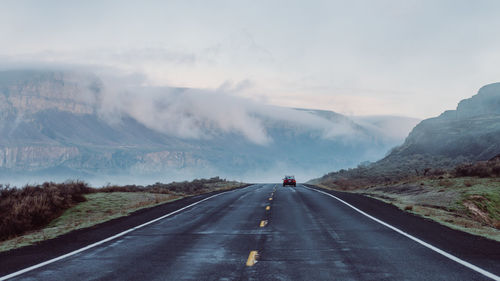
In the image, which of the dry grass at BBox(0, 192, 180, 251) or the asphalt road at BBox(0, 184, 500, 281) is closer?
the asphalt road at BBox(0, 184, 500, 281)

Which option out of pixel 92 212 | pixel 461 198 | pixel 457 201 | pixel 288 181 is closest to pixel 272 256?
pixel 92 212

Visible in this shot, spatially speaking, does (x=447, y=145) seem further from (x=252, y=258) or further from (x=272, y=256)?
(x=252, y=258)

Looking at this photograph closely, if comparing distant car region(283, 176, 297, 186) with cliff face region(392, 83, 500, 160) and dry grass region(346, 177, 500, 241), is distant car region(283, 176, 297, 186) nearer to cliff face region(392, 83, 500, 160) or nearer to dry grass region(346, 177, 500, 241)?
dry grass region(346, 177, 500, 241)

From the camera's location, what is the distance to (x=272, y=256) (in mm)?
9289

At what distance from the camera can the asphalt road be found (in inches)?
304

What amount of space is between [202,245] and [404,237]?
5392 mm

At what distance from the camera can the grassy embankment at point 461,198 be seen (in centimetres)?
1727

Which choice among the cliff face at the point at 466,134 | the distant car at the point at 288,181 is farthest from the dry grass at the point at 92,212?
the cliff face at the point at 466,134

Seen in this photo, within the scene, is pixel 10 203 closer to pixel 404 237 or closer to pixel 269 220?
pixel 269 220

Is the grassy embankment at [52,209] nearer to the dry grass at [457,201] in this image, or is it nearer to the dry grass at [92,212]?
the dry grass at [92,212]

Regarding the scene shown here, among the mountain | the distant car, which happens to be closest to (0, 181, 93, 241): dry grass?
the distant car

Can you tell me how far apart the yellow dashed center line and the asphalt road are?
0.02 meters

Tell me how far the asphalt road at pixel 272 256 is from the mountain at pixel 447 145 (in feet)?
172

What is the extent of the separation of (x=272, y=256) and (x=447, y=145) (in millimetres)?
97415
